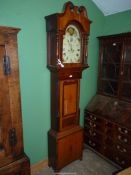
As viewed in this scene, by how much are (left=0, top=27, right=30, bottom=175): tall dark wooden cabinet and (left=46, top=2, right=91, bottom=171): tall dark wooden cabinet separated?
68 cm

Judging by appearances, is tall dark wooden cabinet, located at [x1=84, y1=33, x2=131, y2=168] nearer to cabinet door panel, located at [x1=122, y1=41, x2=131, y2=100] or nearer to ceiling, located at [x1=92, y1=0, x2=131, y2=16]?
cabinet door panel, located at [x1=122, y1=41, x2=131, y2=100]

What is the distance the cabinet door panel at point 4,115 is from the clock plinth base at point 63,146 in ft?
2.78

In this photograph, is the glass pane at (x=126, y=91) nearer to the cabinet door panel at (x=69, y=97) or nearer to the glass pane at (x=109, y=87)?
the glass pane at (x=109, y=87)

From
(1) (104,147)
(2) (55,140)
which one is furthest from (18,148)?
(1) (104,147)

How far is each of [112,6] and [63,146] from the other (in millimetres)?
2064

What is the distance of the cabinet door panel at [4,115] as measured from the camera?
1.17 metres

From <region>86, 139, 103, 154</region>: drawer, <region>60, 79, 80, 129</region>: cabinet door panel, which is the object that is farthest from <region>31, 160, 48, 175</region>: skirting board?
<region>86, 139, 103, 154</region>: drawer

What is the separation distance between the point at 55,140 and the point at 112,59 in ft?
4.64

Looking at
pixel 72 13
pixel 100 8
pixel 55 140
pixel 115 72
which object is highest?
pixel 100 8

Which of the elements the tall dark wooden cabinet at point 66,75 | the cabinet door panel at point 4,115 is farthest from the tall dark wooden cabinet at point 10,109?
the tall dark wooden cabinet at point 66,75

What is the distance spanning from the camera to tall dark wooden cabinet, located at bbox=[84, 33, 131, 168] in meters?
2.11

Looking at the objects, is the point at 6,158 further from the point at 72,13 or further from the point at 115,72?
the point at 115,72

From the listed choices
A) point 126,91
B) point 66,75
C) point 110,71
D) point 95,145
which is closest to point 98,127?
point 95,145

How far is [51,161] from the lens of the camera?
2.20 m
